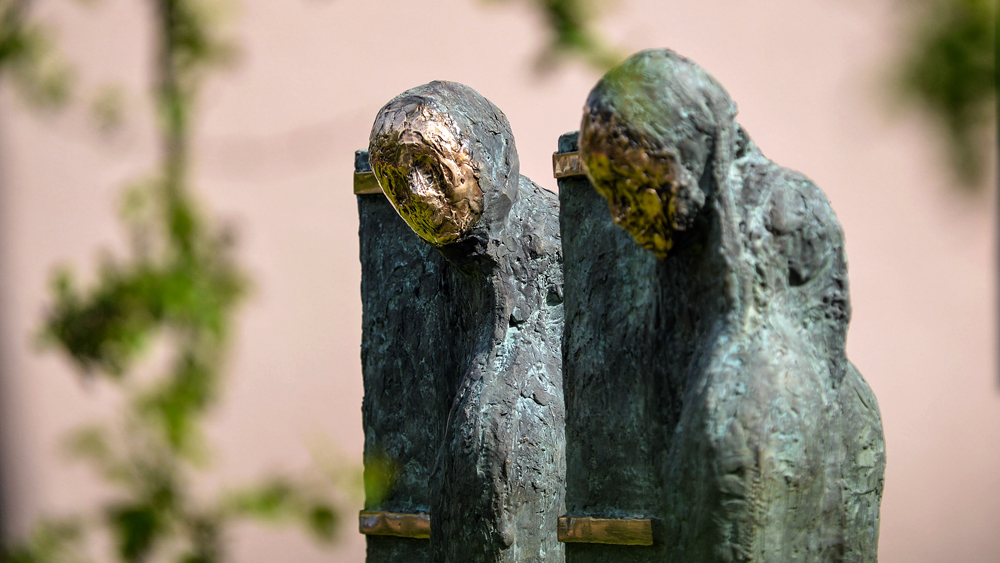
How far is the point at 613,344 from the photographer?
7.92 ft

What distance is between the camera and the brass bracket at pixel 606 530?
7.66 feet

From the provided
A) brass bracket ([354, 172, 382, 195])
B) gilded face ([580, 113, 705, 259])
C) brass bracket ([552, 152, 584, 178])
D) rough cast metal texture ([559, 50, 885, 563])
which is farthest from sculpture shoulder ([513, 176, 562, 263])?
gilded face ([580, 113, 705, 259])

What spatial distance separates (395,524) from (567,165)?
113 cm

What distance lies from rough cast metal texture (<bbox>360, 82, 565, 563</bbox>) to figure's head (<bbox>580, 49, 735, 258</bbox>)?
0.68 meters

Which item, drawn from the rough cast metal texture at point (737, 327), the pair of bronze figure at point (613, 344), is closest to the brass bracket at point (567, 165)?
the pair of bronze figure at point (613, 344)

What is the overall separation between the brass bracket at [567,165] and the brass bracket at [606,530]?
0.77m

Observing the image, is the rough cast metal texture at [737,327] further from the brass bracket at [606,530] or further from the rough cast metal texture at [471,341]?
the rough cast metal texture at [471,341]

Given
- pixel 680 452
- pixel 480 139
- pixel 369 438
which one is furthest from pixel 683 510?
pixel 369 438

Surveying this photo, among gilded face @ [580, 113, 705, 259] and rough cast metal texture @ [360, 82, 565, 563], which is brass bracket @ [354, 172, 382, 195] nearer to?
rough cast metal texture @ [360, 82, 565, 563]

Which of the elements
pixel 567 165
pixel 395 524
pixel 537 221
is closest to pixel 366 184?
pixel 537 221

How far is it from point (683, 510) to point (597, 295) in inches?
26.5

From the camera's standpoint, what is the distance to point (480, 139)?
2.63m

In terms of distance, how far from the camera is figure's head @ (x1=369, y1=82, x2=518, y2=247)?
100 inches

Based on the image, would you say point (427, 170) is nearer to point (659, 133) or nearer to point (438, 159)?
point (438, 159)
